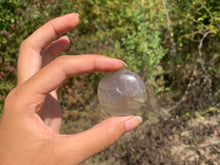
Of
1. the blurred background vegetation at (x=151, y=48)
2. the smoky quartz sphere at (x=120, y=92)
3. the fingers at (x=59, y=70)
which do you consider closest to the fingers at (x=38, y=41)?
the fingers at (x=59, y=70)

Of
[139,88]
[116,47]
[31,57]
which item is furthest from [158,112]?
[31,57]

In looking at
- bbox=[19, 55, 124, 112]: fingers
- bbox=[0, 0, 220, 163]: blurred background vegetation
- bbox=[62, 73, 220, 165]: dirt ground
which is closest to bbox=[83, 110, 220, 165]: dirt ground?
bbox=[62, 73, 220, 165]: dirt ground

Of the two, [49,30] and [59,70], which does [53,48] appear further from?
[59,70]

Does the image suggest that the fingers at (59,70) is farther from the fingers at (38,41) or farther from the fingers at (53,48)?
the fingers at (53,48)

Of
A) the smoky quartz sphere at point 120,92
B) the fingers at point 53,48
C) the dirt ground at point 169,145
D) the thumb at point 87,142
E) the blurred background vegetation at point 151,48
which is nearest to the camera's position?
the thumb at point 87,142

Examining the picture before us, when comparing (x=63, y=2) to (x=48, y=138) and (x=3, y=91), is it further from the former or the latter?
(x=48, y=138)

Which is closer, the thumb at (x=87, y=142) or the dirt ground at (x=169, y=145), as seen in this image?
the thumb at (x=87, y=142)

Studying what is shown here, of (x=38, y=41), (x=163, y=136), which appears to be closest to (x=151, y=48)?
(x=163, y=136)

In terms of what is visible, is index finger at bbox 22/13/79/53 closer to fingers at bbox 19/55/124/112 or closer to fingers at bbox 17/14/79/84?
fingers at bbox 17/14/79/84
